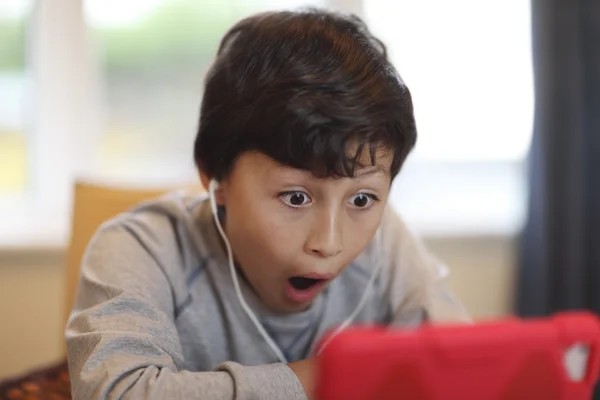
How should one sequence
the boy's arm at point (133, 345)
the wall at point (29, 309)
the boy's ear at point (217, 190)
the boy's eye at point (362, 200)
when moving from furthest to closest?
1. the wall at point (29, 309)
2. the boy's ear at point (217, 190)
3. the boy's eye at point (362, 200)
4. the boy's arm at point (133, 345)

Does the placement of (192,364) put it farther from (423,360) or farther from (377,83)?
(423,360)

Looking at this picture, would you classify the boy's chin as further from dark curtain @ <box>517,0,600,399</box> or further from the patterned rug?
dark curtain @ <box>517,0,600,399</box>

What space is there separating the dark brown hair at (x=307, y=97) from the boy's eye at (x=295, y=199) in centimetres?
4

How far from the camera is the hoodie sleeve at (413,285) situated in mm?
1146

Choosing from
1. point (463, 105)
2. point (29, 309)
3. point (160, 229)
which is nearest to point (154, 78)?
point (29, 309)

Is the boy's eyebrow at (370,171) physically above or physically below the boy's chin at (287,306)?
above

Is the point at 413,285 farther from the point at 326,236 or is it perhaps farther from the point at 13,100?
the point at 13,100

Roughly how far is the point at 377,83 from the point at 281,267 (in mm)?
242

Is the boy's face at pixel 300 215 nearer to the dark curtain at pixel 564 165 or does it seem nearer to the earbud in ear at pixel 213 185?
the earbud in ear at pixel 213 185

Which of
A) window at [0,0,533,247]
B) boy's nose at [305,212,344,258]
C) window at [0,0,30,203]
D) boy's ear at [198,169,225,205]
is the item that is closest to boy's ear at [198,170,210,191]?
boy's ear at [198,169,225,205]

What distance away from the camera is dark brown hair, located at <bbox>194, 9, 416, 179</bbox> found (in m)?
0.82

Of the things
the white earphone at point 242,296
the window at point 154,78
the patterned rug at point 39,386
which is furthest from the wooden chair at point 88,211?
the window at point 154,78

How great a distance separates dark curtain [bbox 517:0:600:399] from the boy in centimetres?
146

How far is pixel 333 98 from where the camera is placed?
2.69ft
